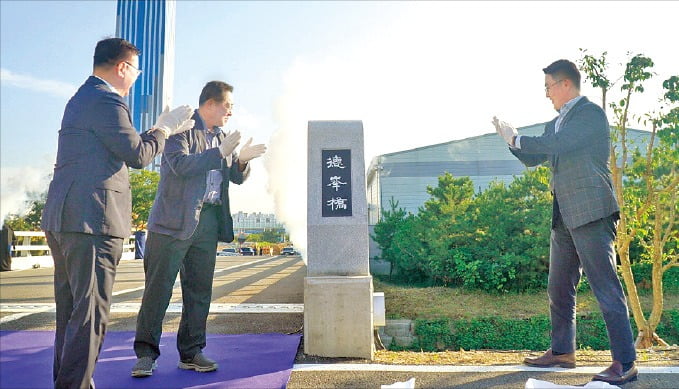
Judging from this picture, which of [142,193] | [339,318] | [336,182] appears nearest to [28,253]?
[142,193]

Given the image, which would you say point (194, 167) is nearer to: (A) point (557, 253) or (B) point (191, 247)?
(B) point (191, 247)

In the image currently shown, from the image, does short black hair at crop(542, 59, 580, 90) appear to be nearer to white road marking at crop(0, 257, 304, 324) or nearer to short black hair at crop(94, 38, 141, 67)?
short black hair at crop(94, 38, 141, 67)

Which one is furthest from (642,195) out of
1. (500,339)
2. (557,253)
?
(557,253)

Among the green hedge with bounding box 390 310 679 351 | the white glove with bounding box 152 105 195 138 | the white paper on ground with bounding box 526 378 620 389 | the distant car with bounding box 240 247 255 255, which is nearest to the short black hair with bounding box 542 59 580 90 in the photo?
the white paper on ground with bounding box 526 378 620 389

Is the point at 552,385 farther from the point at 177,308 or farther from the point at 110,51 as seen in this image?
the point at 177,308

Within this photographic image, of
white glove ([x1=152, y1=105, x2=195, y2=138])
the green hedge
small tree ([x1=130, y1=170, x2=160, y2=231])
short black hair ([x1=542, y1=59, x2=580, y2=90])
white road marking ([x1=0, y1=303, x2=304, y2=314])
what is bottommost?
the green hedge

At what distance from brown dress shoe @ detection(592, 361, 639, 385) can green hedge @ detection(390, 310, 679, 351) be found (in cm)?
455

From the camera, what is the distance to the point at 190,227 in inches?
91.0

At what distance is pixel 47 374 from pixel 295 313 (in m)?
2.59

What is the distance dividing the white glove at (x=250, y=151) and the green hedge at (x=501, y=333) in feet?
15.9

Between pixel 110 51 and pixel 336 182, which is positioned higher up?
pixel 110 51

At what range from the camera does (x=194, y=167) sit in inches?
88.4

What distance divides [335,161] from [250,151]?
62cm

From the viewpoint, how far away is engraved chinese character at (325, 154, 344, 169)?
9.74ft
